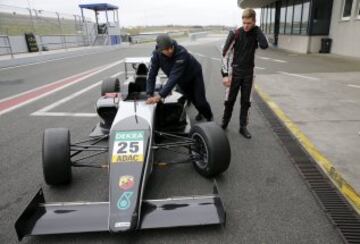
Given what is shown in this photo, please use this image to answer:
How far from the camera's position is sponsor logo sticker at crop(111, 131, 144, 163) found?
2.68m

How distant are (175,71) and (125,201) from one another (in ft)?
6.45

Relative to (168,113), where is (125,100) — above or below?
above

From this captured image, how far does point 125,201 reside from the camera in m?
2.37

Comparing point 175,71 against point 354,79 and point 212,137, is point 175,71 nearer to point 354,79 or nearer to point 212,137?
point 212,137

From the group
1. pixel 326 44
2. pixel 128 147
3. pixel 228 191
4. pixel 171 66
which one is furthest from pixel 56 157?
pixel 326 44

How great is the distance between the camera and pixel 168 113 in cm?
404

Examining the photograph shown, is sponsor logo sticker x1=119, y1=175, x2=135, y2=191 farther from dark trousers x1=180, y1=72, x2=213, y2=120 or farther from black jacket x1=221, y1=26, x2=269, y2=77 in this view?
black jacket x1=221, y1=26, x2=269, y2=77

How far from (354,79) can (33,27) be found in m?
19.2

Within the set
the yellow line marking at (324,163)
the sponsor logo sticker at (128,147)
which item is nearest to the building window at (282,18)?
the yellow line marking at (324,163)

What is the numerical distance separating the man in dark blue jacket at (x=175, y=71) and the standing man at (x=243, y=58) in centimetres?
42

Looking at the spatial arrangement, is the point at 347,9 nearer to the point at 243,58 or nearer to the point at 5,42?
the point at 243,58

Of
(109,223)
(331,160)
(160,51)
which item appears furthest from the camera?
(160,51)

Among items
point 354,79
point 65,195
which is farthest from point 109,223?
point 354,79

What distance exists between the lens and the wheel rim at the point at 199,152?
127 inches
